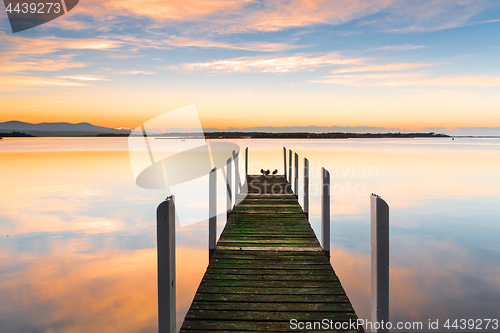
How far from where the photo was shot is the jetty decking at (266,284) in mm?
3650

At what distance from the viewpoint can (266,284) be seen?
4488 millimetres

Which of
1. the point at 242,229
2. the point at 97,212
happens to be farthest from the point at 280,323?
the point at 97,212

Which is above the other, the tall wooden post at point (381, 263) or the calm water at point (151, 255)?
the tall wooden post at point (381, 263)

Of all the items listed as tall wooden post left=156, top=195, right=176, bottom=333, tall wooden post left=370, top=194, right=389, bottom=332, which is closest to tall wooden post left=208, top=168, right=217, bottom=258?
tall wooden post left=156, top=195, right=176, bottom=333

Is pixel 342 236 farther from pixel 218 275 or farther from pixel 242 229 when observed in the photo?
pixel 218 275

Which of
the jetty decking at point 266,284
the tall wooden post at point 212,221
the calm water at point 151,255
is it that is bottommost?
the calm water at point 151,255

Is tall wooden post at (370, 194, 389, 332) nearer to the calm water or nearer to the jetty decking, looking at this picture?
the jetty decking

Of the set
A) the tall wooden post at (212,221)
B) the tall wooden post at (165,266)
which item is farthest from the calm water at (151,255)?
the tall wooden post at (165,266)

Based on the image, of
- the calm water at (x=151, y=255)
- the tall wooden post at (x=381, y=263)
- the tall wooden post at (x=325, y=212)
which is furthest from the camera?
the tall wooden post at (x=325, y=212)

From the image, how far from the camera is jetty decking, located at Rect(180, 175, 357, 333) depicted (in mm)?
3650

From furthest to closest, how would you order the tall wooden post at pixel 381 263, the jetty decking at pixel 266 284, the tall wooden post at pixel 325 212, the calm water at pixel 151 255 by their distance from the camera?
the tall wooden post at pixel 325 212 < the calm water at pixel 151 255 < the jetty decking at pixel 266 284 < the tall wooden post at pixel 381 263

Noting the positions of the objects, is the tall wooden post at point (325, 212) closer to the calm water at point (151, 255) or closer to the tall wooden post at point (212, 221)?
the calm water at point (151, 255)

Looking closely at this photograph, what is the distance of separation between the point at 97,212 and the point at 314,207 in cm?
874

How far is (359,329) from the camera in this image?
3.45 meters
